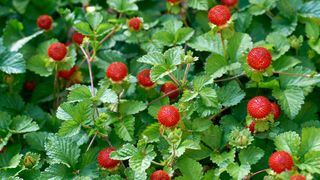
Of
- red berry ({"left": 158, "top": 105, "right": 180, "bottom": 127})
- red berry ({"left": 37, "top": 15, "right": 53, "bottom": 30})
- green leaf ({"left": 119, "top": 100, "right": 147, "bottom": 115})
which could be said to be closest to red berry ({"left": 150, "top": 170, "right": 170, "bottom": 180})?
red berry ({"left": 158, "top": 105, "right": 180, "bottom": 127})

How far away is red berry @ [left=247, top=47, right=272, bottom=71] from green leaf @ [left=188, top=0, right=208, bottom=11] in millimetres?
410

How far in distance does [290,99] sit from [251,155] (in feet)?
0.86

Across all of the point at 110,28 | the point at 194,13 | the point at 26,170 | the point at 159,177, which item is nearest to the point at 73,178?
the point at 26,170

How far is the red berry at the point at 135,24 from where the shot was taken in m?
2.04

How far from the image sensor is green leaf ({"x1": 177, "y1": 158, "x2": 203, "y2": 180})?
1644mm

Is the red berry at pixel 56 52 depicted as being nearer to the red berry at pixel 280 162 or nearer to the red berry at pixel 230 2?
the red berry at pixel 230 2

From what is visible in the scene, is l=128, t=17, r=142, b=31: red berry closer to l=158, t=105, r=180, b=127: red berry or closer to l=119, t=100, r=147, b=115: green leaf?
l=119, t=100, r=147, b=115: green leaf

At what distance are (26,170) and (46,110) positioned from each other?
516 millimetres

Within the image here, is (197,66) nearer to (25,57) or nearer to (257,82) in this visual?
(257,82)

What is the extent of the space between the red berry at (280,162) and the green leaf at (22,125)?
2.52 ft

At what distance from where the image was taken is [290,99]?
1.79m

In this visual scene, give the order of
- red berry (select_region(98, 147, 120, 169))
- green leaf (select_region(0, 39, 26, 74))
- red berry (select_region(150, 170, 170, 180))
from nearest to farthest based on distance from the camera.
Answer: red berry (select_region(150, 170, 170, 180))
red berry (select_region(98, 147, 120, 169))
green leaf (select_region(0, 39, 26, 74))

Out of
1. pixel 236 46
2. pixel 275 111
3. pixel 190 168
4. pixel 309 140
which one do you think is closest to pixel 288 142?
pixel 309 140

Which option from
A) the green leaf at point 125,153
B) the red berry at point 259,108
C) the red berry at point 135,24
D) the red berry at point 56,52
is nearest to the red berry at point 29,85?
the red berry at point 56,52
